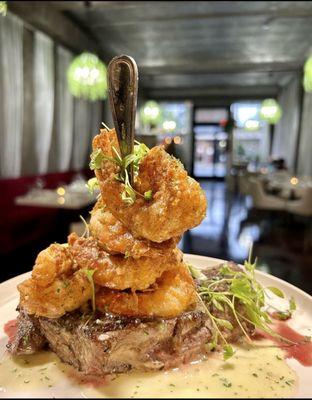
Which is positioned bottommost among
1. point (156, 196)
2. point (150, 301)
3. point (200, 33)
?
point (150, 301)

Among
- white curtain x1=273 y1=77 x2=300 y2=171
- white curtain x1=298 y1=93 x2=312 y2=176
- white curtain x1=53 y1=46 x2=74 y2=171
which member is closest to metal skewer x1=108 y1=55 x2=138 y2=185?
white curtain x1=53 y1=46 x2=74 y2=171

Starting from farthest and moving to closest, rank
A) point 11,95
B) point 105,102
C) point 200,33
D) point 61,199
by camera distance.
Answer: point 105,102, point 200,33, point 11,95, point 61,199

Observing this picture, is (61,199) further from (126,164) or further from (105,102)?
(105,102)

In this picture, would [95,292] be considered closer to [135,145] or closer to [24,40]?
[135,145]

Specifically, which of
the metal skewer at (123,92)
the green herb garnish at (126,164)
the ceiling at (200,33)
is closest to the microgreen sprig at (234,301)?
the green herb garnish at (126,164)

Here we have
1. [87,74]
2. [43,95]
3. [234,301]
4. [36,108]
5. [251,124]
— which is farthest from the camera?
[251,124]

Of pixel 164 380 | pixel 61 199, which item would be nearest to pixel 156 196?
pixel 164 380
